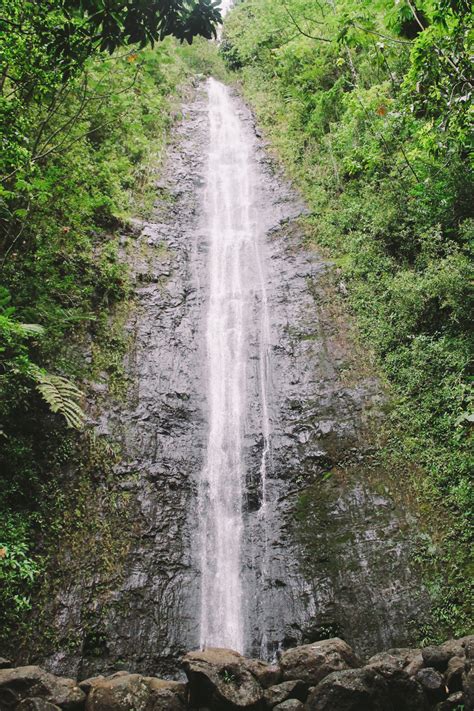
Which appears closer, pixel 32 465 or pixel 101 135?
pixel 32 465

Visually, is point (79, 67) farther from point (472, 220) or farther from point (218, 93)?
point (218, 93)

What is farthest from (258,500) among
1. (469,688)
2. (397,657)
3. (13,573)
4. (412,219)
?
(412,219)

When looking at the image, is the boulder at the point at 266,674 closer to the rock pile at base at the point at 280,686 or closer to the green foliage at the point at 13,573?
the rock pile at base at the point at 280,686

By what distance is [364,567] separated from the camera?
21.3ft

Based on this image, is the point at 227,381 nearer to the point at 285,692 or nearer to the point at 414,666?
the point at 285,692

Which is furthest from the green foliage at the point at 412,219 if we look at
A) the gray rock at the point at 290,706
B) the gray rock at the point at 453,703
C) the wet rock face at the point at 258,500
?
the gray rock at the point at 290,706

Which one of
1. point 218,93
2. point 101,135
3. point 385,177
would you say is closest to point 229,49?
point 218,93

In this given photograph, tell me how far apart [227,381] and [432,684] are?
608 centimetres

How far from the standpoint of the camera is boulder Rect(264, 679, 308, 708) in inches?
183

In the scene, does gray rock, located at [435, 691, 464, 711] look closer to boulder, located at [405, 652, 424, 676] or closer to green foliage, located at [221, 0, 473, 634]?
boulder, located at [405, 652, 424, 676]

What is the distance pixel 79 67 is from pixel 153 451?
19.0 ft

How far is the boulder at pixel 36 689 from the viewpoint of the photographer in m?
4.41

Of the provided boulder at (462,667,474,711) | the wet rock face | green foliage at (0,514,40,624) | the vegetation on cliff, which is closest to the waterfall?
the wet rock face

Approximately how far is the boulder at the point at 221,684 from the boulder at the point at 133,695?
0.19m
